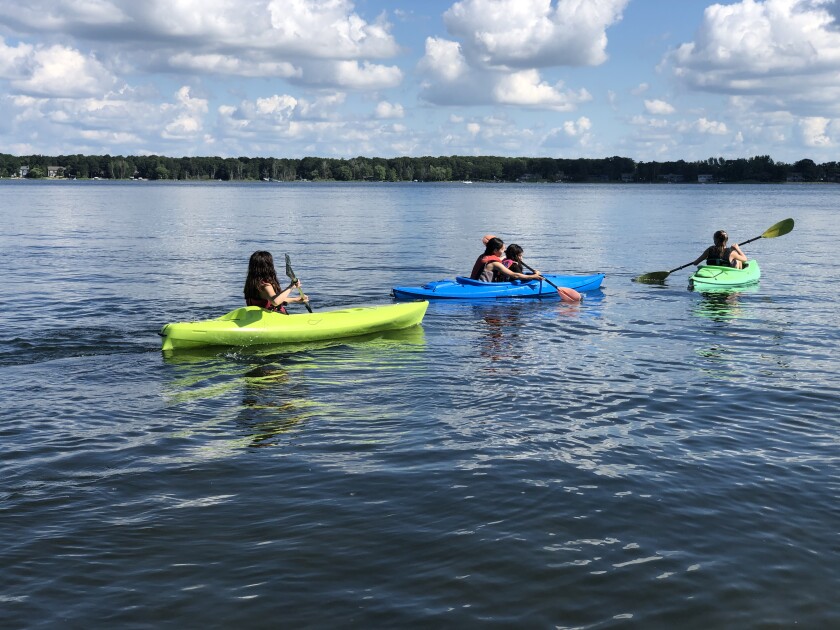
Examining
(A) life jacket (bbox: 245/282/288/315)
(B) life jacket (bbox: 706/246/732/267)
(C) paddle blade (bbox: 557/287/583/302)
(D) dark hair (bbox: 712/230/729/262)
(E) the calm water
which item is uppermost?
(D) dark hair (bbox: 712/230/729/262)

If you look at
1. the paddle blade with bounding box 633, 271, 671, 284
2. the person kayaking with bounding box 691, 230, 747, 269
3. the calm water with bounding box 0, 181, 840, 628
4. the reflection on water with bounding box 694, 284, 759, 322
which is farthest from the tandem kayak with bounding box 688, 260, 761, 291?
the calm water with bounding box 0, 181, 840, 628

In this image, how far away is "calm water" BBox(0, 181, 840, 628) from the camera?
5008 mm

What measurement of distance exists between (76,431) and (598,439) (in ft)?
16.4

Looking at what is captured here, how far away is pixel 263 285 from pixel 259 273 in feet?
0.70

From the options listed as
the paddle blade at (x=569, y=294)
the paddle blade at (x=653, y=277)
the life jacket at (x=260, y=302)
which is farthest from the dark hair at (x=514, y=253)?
the life jacket at (x=260, y=302)

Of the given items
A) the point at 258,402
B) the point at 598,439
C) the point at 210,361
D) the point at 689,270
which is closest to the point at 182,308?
the point at 210,361

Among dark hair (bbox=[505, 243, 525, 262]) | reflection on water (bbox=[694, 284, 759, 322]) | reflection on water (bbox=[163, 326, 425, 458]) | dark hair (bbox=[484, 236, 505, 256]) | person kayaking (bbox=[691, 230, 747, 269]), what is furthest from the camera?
person kayaking (bbox=[691, 230, 747, 269])

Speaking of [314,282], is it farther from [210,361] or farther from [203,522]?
[203,522]

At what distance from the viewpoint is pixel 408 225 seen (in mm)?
47656

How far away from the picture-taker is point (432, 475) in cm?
693

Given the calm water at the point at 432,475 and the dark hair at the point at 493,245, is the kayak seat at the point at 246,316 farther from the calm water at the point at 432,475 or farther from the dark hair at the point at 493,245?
the dark hair at the point at 493,245

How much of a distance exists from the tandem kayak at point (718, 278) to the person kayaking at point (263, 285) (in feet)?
32.1

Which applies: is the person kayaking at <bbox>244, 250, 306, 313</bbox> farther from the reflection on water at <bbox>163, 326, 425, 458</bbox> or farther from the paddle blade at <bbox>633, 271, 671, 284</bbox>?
the paddle blade at <bbox>633, 271, 671, 284</bbox>

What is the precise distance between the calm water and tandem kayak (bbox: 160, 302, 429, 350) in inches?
8.6
